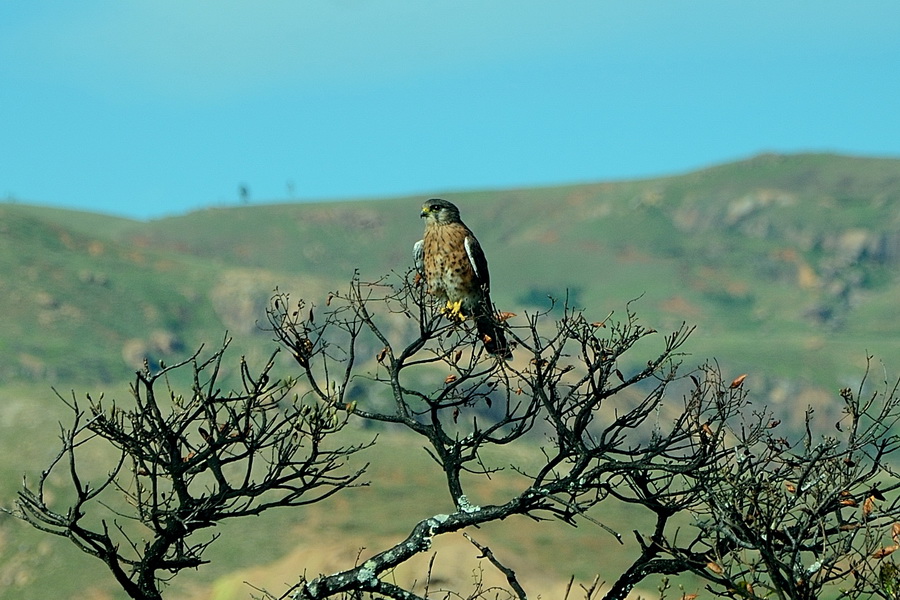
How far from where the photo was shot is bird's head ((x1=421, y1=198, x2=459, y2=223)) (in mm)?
16500

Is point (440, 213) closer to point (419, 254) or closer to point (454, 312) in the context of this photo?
point (419, 254)

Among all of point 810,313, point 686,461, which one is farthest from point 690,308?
point 686,461

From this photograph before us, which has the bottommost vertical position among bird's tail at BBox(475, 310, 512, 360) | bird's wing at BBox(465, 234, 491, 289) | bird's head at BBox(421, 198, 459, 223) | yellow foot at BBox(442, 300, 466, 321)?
bird's tail at BBox(475, 310, 512, 360)

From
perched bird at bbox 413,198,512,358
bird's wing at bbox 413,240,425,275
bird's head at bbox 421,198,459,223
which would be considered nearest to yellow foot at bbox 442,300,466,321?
perched bird at bbox 413,198,512,358

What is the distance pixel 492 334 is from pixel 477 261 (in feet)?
5.24

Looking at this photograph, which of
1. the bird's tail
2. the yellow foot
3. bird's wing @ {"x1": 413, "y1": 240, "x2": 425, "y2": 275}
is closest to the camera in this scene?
the bird's tail

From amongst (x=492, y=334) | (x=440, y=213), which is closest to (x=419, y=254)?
(x=440, y=213)

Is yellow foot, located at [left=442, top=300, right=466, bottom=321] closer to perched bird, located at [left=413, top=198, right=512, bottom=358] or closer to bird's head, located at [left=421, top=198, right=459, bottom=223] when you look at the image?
perched bird, located at [left=413, top=198, right=512, bottom=358]

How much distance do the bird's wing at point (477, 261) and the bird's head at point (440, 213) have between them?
15.9 inches

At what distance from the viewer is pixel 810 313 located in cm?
19125

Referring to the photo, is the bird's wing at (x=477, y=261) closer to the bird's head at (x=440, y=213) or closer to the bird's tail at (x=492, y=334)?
the bird's head at (x=440, y=213)

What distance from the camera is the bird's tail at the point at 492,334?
12188 millimetres

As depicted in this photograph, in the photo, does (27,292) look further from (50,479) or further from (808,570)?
(808,570)

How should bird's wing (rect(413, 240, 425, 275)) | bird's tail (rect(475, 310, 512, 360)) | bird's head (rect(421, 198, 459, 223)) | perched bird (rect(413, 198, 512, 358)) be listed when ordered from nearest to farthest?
bird's tail (rect(475, 310, 512, 360)), perched bird (rect(413, 198, 512, 358)), bird's wing (rect(413, 240, 425, 275)), bird's head (rect(421, 198, 459, 223))
